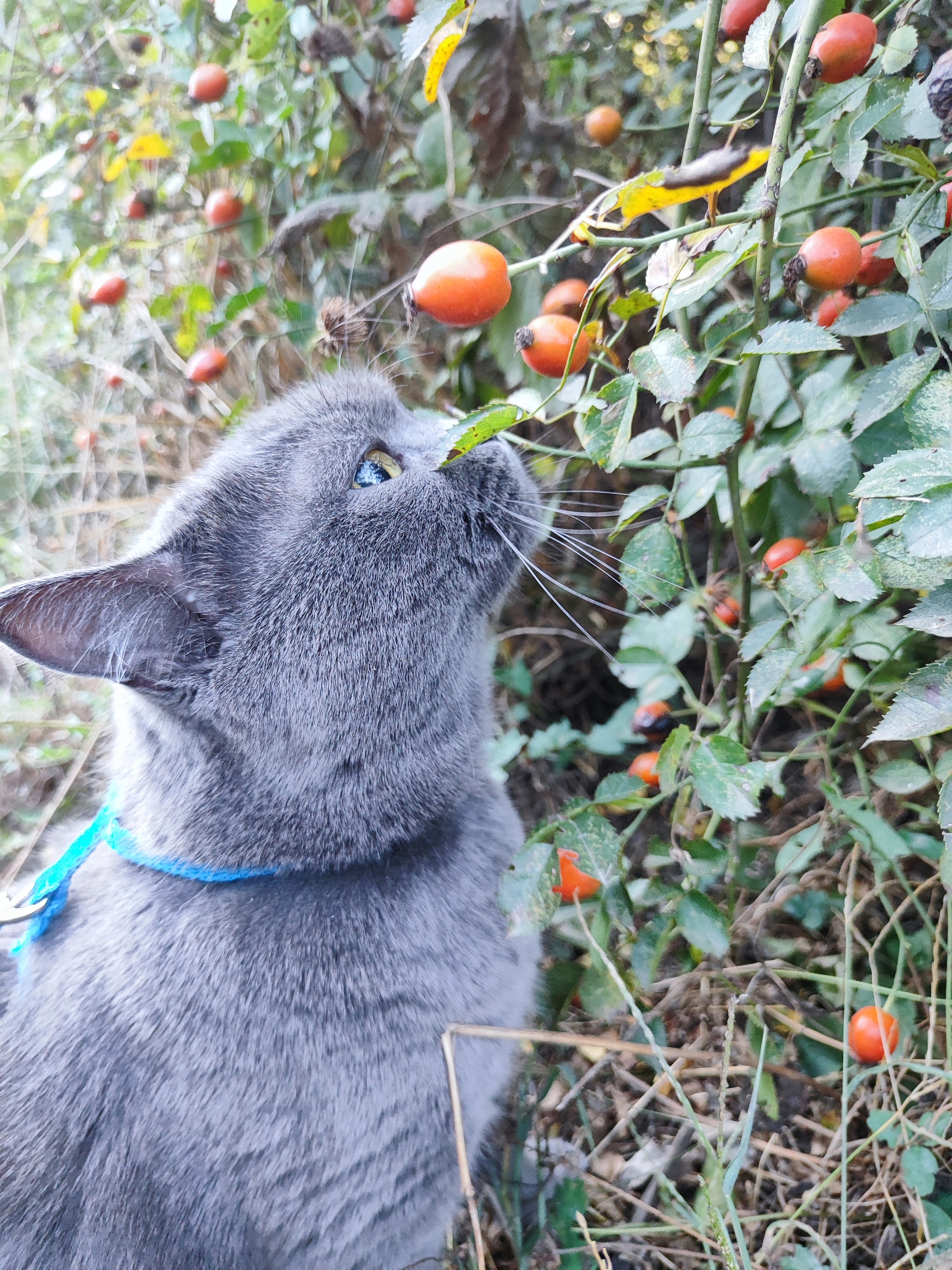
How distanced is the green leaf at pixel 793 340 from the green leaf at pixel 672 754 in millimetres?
422

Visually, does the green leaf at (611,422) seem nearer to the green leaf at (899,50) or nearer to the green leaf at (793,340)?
the green leaf at (793,340)

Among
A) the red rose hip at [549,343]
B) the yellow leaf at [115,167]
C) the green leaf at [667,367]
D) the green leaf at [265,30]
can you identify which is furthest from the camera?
the yellow leaf at [115,167]

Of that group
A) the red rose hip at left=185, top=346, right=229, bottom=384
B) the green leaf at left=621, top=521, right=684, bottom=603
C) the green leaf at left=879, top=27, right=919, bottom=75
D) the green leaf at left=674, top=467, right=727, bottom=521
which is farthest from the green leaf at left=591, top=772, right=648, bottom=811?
the red rose hip at left=185, top=346, right=229, bottom=384

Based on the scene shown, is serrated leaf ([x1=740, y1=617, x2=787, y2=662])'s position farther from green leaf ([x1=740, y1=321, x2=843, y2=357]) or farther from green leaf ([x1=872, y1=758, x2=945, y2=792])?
green leaf ([x1=740, y1=321, x2=843, y2=357])

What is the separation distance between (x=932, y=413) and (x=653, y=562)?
34 centimetres

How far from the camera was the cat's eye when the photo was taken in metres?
1.19

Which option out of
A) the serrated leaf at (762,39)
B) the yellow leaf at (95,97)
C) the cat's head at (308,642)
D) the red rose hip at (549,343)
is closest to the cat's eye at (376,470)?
the cat's head at (308,642)

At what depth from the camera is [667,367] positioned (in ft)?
2.76

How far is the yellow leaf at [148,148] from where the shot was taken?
5.72 feet

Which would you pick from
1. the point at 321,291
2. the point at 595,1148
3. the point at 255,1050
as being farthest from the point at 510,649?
the point at 255,1050

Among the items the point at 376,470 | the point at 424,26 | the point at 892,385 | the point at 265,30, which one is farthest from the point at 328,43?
the point at 892,385

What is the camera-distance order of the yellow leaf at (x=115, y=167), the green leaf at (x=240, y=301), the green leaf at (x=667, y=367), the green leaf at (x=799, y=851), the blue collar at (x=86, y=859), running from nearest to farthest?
the green leaf at (x=667, y=367)
the blue collar at (x=86, y=859)
the green leaf at (x=799, y=851)
the green leaf at (x=240, y=301)
the yellow leaf at (x=115, y=167)

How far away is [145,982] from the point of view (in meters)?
1.08

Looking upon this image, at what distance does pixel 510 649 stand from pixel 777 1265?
1221 millimetres
